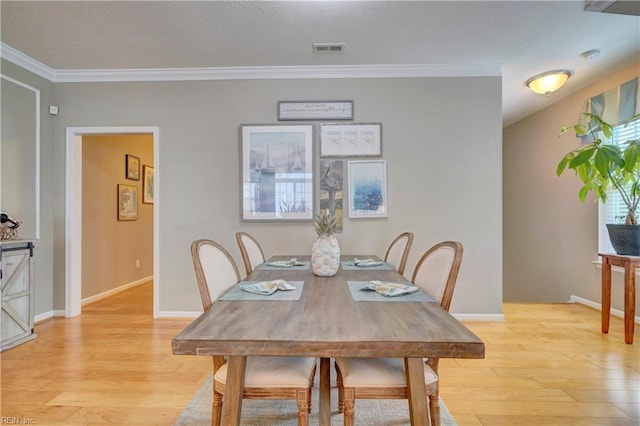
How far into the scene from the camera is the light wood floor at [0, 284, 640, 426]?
180cm

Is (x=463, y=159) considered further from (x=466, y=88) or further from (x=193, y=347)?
(x=193, y=347)

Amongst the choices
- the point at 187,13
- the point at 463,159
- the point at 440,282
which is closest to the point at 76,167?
the point at 187,13

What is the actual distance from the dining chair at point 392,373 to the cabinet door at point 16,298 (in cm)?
286

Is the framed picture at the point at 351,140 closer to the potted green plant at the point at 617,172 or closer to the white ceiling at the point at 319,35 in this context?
the white ceiling at the point at 319,35

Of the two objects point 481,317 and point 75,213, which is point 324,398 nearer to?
point 481,317

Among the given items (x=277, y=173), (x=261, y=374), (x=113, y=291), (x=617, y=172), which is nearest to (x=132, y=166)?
(x=113, y=291)

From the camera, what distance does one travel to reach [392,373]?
133 cm

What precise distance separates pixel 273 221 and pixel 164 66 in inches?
76.7

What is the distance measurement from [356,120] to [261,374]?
8.99 ft

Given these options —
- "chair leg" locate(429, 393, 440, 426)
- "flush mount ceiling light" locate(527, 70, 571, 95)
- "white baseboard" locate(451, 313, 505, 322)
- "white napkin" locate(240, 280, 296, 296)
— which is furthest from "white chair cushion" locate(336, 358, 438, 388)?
"flush mount ceiling light" locate(527, 70, 571, 95)

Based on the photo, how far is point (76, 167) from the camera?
3559 mm

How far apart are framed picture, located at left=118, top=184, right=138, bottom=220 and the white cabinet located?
1.99 meters

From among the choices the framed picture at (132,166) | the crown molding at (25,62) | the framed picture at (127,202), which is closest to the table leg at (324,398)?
the crown molding at (25,62)

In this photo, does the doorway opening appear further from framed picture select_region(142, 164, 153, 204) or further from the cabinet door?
framed picture select_region(142, 164, 153, 204)
